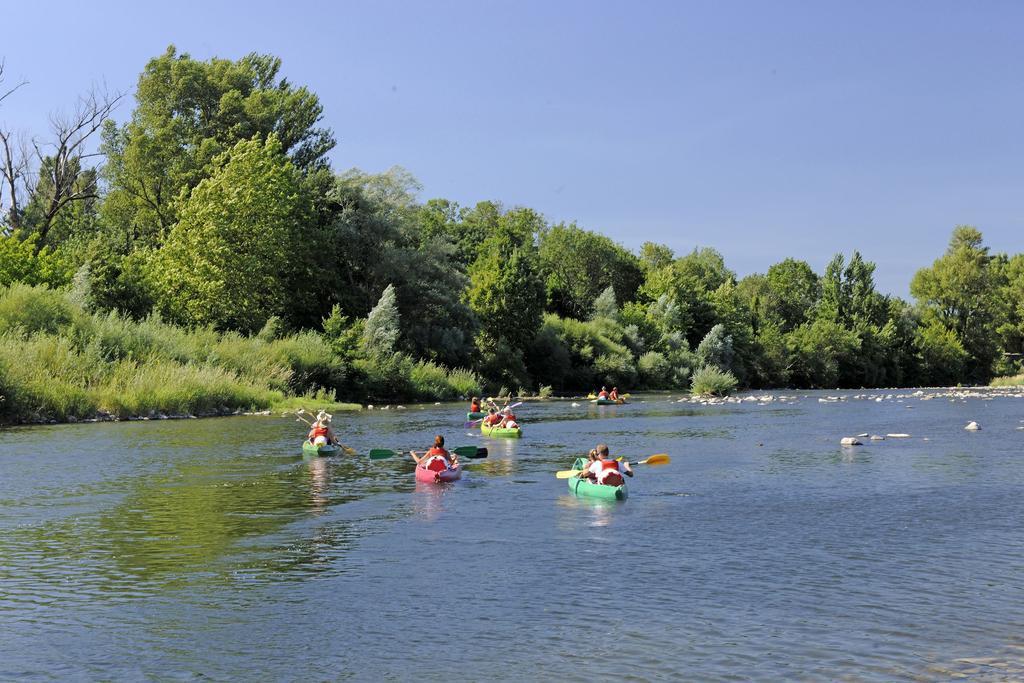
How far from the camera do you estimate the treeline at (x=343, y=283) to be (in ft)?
202

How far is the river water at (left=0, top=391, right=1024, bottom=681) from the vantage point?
1070 cm

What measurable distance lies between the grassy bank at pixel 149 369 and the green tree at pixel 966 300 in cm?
8185

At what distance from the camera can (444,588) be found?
13883 mm

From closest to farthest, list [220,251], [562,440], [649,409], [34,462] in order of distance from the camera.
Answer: [34,462] → [562,440] → [649,409] → [220,251]

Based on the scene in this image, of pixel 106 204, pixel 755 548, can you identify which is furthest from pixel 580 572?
pixel 106 204

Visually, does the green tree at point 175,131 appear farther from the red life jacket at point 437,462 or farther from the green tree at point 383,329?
the red life jacket at point 437,462

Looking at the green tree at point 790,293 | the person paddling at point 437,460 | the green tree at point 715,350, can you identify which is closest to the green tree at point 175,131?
the green tree at point 715,350

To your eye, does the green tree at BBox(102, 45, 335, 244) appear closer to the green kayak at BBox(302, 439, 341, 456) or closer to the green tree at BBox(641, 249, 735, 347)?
the green tree at BBox(641, 249, 735, 347)

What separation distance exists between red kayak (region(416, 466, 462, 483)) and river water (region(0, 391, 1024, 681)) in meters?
0.32

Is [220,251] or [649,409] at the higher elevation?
[220,251]

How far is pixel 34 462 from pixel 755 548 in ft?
65.0

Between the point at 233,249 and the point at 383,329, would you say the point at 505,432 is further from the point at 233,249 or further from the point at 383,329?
the point at 233,249

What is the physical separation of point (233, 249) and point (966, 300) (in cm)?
9077

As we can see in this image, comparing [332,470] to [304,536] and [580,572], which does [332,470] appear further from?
[580,572]
